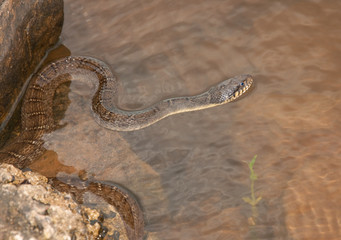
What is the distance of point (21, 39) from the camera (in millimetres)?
6227

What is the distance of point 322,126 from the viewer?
5617 mm

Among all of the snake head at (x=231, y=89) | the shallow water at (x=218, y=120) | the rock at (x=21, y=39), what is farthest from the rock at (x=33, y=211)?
the snake head at (x=231, y=89)

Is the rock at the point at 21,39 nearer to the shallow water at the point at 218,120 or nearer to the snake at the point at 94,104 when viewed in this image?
the snake at the point at 94,104

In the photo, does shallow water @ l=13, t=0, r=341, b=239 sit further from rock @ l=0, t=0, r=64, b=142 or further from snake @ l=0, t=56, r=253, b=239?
rock @ l=0, t=0, r=64, b=142

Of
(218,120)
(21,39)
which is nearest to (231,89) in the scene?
(218,120)

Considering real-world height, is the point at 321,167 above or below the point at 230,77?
below

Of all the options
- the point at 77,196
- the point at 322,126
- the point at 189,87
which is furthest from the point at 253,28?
the point at 77,196

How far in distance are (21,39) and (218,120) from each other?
3.53m

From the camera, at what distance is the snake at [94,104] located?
5891 mm

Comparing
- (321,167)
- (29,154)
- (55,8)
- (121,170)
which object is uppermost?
(55,8)

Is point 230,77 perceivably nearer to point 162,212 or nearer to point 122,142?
point 122,142

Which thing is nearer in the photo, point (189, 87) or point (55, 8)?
point (189, 87)

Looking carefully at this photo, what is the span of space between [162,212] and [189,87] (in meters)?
2.48

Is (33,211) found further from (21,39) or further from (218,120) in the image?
(21,39)
